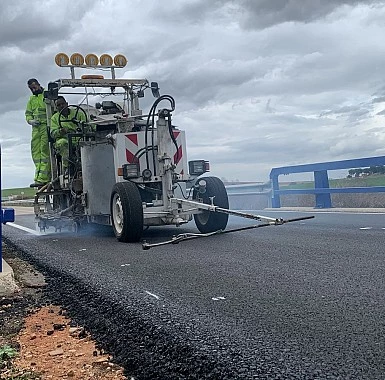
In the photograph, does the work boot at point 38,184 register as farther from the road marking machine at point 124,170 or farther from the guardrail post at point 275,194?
the guardrail post at point 275,194

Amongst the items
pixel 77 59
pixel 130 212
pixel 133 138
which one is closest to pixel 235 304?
pixel 130 212

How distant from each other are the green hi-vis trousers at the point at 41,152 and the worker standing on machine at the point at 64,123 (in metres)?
0.66

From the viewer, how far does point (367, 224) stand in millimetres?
8508

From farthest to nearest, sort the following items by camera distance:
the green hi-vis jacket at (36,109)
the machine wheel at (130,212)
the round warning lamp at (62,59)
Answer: the green hi-vis jacket at (36,109) → the round warning lamp at (62,59) → the machine wheel at (130,212)

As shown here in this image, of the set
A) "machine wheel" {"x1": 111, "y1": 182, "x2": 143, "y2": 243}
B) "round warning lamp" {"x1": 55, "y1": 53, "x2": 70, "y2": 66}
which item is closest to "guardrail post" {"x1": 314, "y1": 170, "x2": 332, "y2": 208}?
"round warning lamp" {"x1": 55, "y1": 53, "x2": 70, "y2": 66}

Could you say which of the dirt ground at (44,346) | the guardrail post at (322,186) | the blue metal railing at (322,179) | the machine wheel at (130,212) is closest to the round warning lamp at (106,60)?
the machine wheel at (130,212)

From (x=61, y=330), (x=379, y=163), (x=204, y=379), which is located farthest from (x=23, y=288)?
(x=379, y=163)

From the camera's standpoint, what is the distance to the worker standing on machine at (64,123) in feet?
31.1

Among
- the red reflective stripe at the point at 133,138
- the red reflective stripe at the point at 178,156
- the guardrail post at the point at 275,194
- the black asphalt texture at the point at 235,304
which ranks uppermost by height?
the red reflective stripe at the point at 133,138

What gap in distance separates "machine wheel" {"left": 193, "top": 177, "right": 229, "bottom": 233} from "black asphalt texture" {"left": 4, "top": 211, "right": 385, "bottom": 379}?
128 cm

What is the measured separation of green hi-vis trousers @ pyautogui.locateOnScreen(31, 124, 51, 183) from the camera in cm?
1027

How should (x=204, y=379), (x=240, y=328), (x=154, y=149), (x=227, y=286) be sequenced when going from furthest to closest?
(x=154, y=149) → (x=227, y=286) → (x=240, y=328) → (x=204, y=379)

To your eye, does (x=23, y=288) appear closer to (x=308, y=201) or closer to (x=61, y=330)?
(x=61, y=330)

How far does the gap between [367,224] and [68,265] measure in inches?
176
